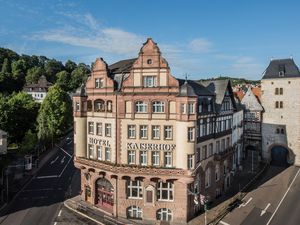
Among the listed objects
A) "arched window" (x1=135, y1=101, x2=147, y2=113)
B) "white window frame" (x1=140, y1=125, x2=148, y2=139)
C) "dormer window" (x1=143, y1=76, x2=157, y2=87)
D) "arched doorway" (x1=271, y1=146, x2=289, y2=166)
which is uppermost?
"dormer window" (x1=143, y1=76, x2=157, y2=87)

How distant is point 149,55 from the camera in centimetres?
4016

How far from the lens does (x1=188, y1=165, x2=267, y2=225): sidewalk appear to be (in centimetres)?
4143

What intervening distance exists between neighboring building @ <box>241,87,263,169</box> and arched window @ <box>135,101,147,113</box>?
37633mm

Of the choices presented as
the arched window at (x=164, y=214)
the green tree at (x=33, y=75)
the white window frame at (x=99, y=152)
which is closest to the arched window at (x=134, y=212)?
the arched window at (x=164, y=214)

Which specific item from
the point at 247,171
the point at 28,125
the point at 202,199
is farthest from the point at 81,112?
the point at 28,125

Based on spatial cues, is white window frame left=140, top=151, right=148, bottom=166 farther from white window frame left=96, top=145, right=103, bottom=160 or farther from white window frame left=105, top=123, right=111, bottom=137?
white window frame left=96, top=145, right=103, bottom=160

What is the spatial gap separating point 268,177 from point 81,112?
122ft

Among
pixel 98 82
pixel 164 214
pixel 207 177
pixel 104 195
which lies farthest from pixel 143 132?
pixel 207 177

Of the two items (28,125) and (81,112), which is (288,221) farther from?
(28,125)

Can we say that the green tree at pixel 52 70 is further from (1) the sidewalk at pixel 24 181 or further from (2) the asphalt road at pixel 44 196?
(2) the asphalt road at pixel 44 196

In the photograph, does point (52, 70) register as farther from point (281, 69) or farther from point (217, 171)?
point (217, 171)

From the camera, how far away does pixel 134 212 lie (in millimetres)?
41906

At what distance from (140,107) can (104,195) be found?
13932mm

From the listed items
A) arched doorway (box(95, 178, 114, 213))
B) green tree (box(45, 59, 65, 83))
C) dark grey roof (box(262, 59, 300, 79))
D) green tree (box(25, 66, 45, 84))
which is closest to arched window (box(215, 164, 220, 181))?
arched doorway (box(95, 178, 114, 213))
